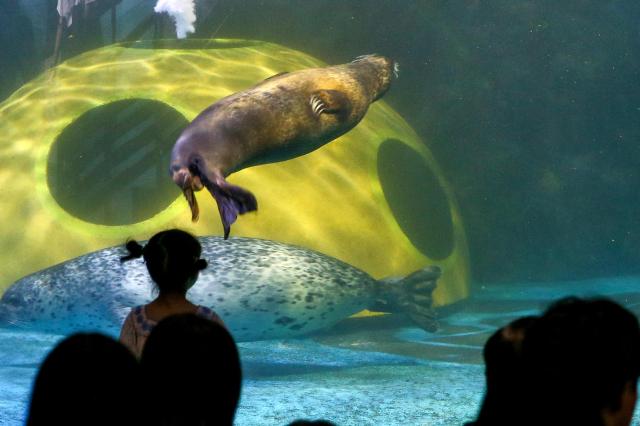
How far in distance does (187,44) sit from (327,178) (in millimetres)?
3607

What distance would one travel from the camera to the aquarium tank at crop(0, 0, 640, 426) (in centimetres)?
467

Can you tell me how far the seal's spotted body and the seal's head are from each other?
170cm

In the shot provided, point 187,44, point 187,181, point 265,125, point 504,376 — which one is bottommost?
point 504,376

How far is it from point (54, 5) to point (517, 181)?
8.74 metres

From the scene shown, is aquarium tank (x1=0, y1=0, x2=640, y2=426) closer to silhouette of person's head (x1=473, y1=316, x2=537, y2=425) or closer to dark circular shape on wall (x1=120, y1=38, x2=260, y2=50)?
dark circular shape on wall (x1=120, y1=38, x2=260, y2=50)

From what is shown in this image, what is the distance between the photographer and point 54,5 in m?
9.77

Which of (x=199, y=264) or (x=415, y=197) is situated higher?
(x=415, y=197)

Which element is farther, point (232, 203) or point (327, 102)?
point (327, 102)

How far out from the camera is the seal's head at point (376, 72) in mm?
5707

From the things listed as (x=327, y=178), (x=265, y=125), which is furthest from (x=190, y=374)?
(x=327, y=178)

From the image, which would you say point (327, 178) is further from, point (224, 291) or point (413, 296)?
point (224, 291)

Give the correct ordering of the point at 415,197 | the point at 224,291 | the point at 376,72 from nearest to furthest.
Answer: the point at 224,291
the point at 376,72
the point at 415,197

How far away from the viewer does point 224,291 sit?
215 inches

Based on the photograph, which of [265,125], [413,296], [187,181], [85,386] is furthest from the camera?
[413,296]
